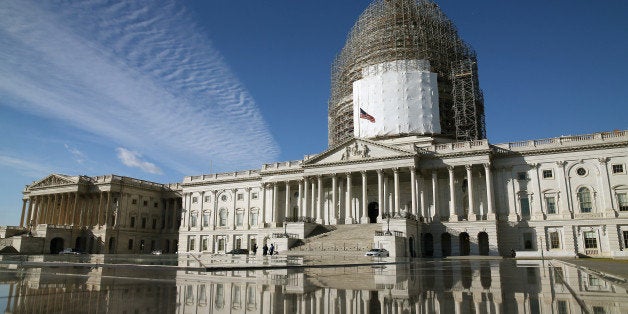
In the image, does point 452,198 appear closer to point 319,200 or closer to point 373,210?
point 373,210

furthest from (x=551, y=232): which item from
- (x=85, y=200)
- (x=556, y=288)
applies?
(x=85, y=200)

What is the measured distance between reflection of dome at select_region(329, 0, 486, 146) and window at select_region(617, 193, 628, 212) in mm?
19278

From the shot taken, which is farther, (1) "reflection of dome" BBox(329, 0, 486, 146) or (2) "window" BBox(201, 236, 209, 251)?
(2) "window" BBox(201, 236, 209, 251)

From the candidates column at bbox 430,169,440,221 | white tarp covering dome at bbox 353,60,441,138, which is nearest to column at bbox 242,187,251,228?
white tarp covering dome at bbox 353,60,441,138

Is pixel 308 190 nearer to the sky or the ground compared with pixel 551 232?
nearer to the sky

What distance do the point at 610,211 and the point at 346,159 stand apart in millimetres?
32773

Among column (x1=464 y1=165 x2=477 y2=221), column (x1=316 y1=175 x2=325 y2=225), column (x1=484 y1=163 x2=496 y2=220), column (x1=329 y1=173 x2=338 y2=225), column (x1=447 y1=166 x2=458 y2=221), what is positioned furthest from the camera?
column (x1=316 y1=175 x2=325 y2=225)

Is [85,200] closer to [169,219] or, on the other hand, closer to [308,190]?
[169,219]

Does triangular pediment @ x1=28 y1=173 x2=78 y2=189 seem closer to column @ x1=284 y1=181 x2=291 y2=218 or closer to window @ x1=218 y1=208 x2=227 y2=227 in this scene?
window @ x1=218 y1=208 x2=227 y2=227

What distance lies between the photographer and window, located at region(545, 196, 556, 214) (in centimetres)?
5447

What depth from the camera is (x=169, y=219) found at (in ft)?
297

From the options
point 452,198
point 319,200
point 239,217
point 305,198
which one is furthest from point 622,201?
point 239,217

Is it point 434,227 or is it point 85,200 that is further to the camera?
point 85,200

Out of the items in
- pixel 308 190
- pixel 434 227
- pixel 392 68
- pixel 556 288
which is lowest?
pixel 556 288
